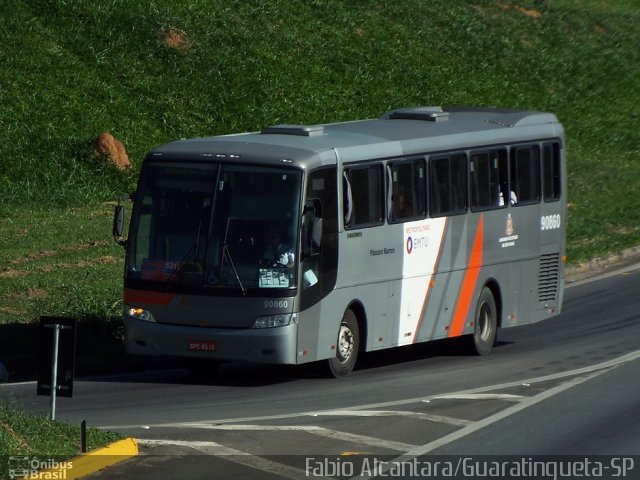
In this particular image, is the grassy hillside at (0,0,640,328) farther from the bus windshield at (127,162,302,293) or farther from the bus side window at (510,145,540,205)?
the bus side window at (510,145,540,205)

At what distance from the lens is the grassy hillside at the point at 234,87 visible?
26.4 metres

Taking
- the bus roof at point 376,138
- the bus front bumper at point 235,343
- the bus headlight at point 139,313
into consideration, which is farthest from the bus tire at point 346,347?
the bus headlight at point 139,313

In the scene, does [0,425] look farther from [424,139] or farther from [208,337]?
[424,139]

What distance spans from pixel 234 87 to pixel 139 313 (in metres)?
21.0

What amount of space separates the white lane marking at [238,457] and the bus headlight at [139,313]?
14.1 feet

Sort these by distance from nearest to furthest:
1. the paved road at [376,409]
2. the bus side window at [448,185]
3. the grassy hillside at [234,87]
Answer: the paved road at [376,409] → the bus side window at [448,185] → the grassy hillside at [234,87]

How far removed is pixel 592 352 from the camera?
66.5 ft

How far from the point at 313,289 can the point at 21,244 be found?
918cm

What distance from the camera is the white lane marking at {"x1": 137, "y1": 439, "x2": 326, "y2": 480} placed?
1178 cm

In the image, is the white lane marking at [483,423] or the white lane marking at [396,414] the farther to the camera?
the white lane marking at [396,414]

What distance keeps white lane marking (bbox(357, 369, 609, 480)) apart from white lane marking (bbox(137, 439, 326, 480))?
0.62 metres

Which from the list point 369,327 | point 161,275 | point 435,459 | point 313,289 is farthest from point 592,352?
point 435,459

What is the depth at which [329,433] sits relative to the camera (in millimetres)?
13570

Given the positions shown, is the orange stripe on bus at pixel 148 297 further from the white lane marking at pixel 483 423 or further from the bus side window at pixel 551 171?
the bus side window at pixel 551 171
